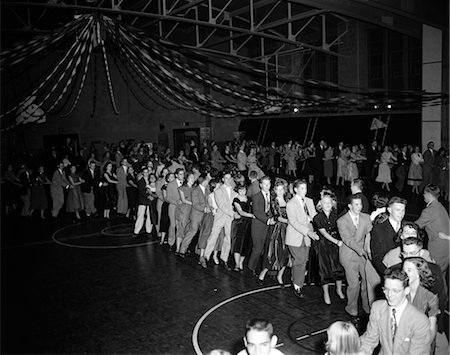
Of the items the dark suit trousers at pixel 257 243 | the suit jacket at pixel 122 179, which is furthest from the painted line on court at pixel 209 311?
the suit jacket at pixel 122 179

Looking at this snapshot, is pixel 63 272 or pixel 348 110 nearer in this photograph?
pixel 63 272

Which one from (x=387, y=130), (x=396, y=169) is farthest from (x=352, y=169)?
(x=387, y=130)

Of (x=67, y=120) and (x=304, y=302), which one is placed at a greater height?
(x=67, y=120)

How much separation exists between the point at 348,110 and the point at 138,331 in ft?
70.4

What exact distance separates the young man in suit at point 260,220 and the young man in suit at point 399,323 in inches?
173

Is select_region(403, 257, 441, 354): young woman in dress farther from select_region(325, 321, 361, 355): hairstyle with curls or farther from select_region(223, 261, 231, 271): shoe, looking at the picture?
select_region(223, 261, 231, 271): shoe

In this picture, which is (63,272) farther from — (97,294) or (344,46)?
(344,46)

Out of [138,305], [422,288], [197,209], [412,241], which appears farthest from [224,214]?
[422,288]

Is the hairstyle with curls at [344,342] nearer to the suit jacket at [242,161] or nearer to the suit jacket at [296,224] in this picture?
the suit jacket at [296,224]

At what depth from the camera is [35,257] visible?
424 inches

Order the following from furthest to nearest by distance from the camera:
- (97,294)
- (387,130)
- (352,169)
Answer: (387,130) → (352,169) → (97,294)

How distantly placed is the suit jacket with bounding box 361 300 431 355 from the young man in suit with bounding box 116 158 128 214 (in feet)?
36.5

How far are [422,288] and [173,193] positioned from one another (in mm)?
6696

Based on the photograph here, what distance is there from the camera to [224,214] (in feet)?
30.7
